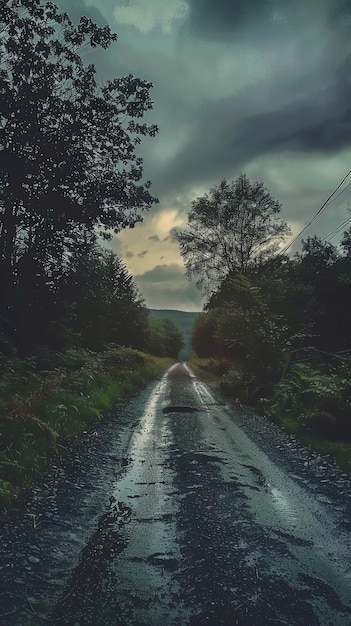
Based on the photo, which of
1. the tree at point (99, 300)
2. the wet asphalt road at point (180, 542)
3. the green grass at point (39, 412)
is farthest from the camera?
the tree at point (99, 300)

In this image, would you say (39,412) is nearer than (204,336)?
Yes

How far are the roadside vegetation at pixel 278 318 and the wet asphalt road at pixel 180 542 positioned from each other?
2.58m

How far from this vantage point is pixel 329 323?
28.5 metres

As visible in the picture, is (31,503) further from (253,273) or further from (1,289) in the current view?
(253,273)

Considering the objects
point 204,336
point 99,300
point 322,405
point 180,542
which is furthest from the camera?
point 204,336

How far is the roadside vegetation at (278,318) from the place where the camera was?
1011 centimetres

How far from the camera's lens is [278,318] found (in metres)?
15.9

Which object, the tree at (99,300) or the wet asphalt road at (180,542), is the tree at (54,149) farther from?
the wet asphalt road at (180,542)

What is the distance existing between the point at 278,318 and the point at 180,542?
504 inches

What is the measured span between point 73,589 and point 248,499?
2.72m

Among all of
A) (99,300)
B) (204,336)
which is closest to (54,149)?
(99,300)

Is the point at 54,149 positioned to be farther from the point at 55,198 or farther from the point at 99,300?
the point at 99,300

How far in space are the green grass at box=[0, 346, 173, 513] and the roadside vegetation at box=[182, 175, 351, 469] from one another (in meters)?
5.29

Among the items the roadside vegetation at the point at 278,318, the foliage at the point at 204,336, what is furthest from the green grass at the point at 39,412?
the foliage at the point at 204,336
